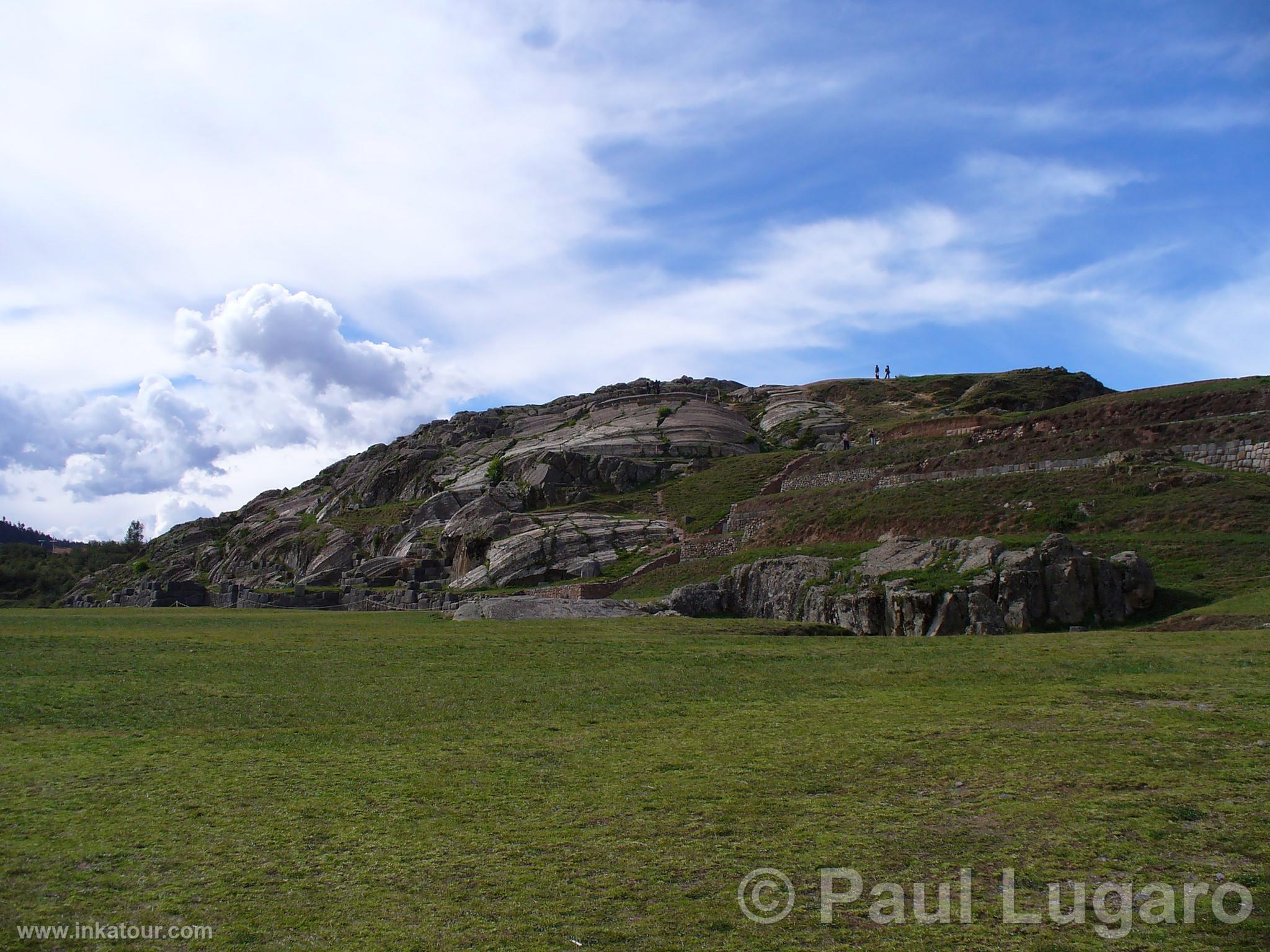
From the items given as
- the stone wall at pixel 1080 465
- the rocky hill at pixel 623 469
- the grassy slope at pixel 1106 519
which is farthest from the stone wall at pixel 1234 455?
the grassy slope at pixel 1106 519

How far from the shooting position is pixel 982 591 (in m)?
27.0

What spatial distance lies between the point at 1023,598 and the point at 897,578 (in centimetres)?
425

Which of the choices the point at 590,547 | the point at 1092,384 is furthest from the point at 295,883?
Result: the point at 1092,384

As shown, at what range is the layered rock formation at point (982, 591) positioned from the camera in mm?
26578

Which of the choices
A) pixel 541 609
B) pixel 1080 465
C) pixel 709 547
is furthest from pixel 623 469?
pixel 1080 465

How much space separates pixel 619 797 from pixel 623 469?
73629 millimetres

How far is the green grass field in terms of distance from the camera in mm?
6984

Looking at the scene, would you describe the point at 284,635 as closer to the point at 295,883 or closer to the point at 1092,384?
the point at 295,883

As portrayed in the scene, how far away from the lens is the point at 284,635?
2831 centimetres

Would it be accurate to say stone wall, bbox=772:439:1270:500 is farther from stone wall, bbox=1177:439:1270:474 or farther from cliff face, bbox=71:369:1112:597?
cliff face, bbox=71:369:1112:597

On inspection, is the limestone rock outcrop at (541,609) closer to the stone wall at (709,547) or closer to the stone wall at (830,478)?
the stone wall at (709,547)

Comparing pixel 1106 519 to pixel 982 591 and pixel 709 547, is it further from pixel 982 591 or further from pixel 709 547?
pixel 709 547

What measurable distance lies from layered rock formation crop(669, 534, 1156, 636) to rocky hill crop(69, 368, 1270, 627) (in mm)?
9077

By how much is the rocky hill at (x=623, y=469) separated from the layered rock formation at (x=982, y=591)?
9.08 m
